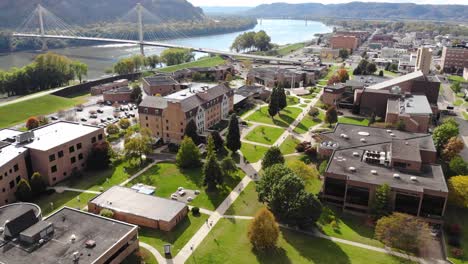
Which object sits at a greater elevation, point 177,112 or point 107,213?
point 177,112

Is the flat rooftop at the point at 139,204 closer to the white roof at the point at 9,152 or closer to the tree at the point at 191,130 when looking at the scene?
the white roof at the point at 9,152

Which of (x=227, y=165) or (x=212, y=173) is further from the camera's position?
(x=227, y=165)

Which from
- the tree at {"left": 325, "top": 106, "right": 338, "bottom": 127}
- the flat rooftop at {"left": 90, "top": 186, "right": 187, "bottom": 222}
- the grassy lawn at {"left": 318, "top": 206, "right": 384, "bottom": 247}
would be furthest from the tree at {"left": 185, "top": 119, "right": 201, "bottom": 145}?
the tree at {"left": 325, "top": 106, "right": 338, "bottom": 127}

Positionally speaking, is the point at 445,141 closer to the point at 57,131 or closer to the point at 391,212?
the point at 391,212

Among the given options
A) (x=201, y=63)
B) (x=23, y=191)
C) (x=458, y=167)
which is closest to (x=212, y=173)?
(x=23, y=191)

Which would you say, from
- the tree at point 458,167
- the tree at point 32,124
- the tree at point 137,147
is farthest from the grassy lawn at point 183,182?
the tree at point 458,167

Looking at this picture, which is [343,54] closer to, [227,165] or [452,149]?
[452,149]
